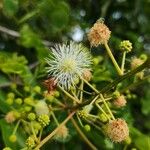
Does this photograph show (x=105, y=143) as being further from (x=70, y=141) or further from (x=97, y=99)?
(x=97, y=99)

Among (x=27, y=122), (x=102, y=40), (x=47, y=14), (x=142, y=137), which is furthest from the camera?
(x=47, y=14)

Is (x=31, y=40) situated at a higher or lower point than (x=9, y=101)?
higher

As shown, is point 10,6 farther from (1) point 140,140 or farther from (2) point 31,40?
(1) point 140,140

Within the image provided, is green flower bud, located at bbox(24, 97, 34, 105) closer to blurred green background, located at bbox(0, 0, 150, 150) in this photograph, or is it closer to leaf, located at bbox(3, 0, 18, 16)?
blurred green background, located at bbox(0, 0, 150, 150)

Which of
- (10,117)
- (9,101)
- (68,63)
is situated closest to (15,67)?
(9,101)

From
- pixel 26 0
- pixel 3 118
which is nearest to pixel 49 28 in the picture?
pixel 26 0

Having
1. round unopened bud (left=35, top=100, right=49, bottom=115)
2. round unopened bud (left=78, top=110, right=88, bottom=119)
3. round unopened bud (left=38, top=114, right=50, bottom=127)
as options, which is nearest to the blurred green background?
round unopened bud (left=35, top=100, right=49, bottom=115)
